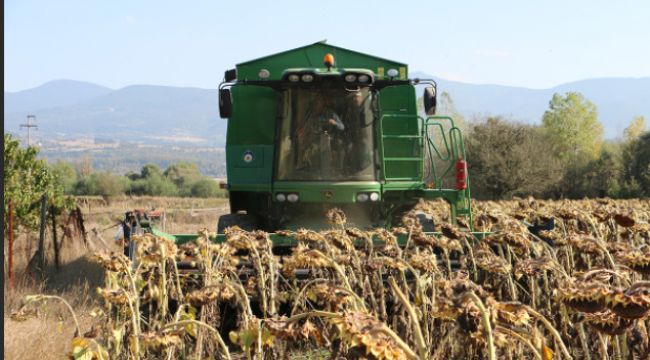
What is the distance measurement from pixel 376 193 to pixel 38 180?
9.96 metres

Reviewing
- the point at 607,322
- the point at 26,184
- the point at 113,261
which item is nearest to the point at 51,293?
the point at 113,261

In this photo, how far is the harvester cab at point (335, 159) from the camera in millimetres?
8203

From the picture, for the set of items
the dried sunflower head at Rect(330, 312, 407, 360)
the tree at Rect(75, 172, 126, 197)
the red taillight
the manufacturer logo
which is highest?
the tree at Rect(75, 172, 126, 197)

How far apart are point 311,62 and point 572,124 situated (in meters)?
68.9

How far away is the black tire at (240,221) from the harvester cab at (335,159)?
1cm

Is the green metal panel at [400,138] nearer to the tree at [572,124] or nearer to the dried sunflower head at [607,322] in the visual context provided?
the dried sunflower head at [607,322]

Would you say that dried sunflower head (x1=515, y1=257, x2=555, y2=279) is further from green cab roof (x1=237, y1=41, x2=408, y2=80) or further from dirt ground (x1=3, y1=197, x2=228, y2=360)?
green cab roof (x1=237, y1=41, x2=408, y2=80)

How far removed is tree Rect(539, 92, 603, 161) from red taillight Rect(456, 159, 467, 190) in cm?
6766

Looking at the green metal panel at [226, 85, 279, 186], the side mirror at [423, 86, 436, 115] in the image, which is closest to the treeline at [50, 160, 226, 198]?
the green metal panel at [226, 85, 279, 186]

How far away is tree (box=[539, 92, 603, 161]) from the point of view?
7394 centimetres

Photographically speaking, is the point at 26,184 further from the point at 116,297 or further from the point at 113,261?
the point at 116,297

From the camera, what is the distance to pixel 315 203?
27.1 feet

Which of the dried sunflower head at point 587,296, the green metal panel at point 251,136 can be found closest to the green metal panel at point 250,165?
the green metal panel at point 251,136

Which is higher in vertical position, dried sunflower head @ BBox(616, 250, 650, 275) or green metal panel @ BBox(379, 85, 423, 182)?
green metal panel @ BBox(379, 85, 423, 182)
